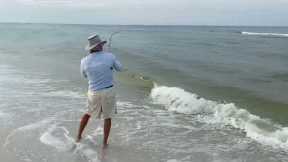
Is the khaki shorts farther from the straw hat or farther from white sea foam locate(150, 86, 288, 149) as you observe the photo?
white sea foam locate(150, 86, 288, 149)

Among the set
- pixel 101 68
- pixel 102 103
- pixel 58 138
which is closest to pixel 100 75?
pixel 101 68

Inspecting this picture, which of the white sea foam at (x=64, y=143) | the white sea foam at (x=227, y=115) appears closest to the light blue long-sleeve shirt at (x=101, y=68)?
the white sea foam at (x=64, y=143)

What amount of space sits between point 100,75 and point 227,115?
412 cm

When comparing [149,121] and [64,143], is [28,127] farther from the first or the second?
[149,121]

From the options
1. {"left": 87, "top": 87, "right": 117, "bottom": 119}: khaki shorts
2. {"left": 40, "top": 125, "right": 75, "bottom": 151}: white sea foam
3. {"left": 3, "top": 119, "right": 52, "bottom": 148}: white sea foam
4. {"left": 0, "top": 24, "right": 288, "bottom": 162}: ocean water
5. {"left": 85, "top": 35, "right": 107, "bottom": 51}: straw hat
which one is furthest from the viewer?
{"left": 3, "top": 119, "right": 52, "bottom": 148}: white sea foam

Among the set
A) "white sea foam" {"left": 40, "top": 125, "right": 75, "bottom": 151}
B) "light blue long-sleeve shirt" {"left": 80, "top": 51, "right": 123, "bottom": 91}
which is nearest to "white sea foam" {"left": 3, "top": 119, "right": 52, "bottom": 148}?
"white sea foam" {"left": 40, "top": 125, "right": 75, "bottom": 151}

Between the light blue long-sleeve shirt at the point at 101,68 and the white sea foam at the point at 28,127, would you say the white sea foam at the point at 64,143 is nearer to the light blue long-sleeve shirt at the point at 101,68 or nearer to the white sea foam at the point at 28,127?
the white sea foam at the point at 28,127

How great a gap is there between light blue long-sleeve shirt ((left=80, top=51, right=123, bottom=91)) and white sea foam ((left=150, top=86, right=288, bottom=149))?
2.95 metres

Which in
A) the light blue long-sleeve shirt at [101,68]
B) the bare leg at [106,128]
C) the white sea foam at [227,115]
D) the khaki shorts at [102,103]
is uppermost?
the light blue long-sleeve shirt at [101,68]

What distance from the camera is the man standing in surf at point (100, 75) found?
6.48 metres

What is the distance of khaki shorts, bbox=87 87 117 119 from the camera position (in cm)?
656

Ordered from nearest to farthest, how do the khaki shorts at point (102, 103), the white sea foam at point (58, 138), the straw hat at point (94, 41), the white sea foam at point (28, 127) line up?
the straw hat at point (94, 41)
the khaki shorts at point (102, 103)
the white sea foam at point (58, 138)
the white sea foam at point (28, 127)

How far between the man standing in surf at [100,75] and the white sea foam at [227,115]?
2.84 metres

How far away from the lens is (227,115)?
971cm
